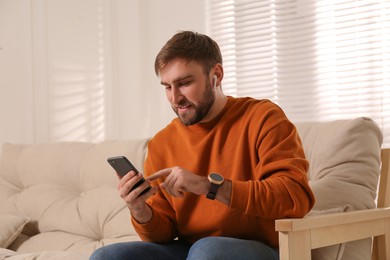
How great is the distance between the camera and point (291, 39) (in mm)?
2951

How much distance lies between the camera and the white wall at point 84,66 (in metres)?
3.36

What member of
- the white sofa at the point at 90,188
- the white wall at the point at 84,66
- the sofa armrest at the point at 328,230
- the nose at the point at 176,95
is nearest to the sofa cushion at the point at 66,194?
the white sofa at the point at 90,188

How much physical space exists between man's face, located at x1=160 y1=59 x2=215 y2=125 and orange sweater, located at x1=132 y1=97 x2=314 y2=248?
0.08 metres

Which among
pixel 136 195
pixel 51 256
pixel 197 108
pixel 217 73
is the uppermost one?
pixel 217 73

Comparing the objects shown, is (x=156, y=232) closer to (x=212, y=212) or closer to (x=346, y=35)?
(x=212, y=212)

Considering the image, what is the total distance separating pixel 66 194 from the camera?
2.71 metres

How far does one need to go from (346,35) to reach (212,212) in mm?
1350

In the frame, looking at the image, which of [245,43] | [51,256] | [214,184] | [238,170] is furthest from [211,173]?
[245,43]

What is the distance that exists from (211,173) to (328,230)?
36 centimetres

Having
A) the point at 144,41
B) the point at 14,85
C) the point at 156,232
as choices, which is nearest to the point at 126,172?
the point at 156,232

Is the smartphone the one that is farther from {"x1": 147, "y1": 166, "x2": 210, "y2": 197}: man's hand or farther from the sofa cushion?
the sofa cushion

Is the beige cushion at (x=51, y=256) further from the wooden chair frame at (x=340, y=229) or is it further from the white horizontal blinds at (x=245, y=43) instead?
the white horizontal blinds at (x=245, y=43)

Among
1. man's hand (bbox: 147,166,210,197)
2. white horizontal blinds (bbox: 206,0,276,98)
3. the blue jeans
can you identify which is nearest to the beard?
man's hand (bbox: 147,166,210,197)

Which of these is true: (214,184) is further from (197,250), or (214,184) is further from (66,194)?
(66,194)
